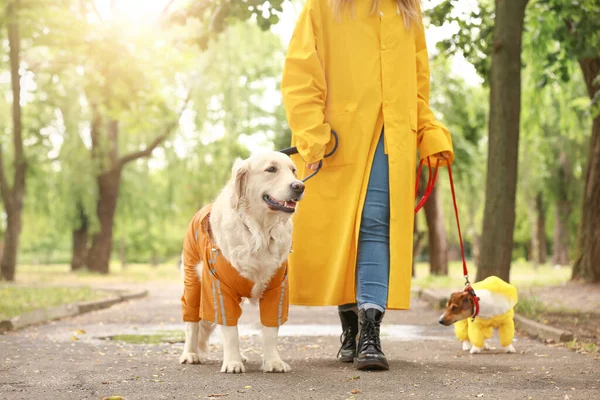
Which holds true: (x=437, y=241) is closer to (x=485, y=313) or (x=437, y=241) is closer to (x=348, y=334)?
(x=485, y=313)

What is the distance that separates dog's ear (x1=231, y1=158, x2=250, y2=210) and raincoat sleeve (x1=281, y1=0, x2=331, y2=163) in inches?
16.1

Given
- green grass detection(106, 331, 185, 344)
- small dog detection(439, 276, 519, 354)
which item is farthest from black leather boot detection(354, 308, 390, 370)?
green grass detection(106, 331, 185, 344)

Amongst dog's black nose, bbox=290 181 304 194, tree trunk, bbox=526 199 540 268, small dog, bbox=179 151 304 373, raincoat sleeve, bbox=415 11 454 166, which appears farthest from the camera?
tree trunk, bbox=526 199 540 268

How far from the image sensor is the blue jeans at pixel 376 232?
4914 millimetres

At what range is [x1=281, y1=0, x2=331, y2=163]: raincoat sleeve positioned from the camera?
4.86m

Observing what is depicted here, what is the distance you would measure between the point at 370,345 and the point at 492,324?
1.60m

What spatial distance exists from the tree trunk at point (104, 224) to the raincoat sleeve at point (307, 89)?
20885 millimetres

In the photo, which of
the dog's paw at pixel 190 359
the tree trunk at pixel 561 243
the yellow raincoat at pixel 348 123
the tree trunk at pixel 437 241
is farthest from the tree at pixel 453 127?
the dog's paw at pixel 190 359

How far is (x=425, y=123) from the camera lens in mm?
5262

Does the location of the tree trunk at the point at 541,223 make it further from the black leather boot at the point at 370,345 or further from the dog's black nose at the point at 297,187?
the dog's black nose at the point at 297,187

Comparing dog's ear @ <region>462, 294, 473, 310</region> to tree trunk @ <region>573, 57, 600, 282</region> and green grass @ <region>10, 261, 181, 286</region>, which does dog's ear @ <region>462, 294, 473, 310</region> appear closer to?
tree trunk @ <region>573, 57, 600, 282</region>

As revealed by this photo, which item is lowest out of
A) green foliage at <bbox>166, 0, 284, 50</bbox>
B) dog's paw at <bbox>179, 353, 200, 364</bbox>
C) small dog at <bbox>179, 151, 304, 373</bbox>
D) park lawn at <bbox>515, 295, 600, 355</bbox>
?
dog's paw at <bbox>179, 353, 200, 364</bbox>

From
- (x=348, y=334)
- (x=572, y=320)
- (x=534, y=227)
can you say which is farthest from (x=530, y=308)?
(x=534, y=227)

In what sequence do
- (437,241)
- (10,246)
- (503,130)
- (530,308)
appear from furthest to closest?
1. (437,241)
2. (10,246)
3. (503,130)
4. (530,308)
